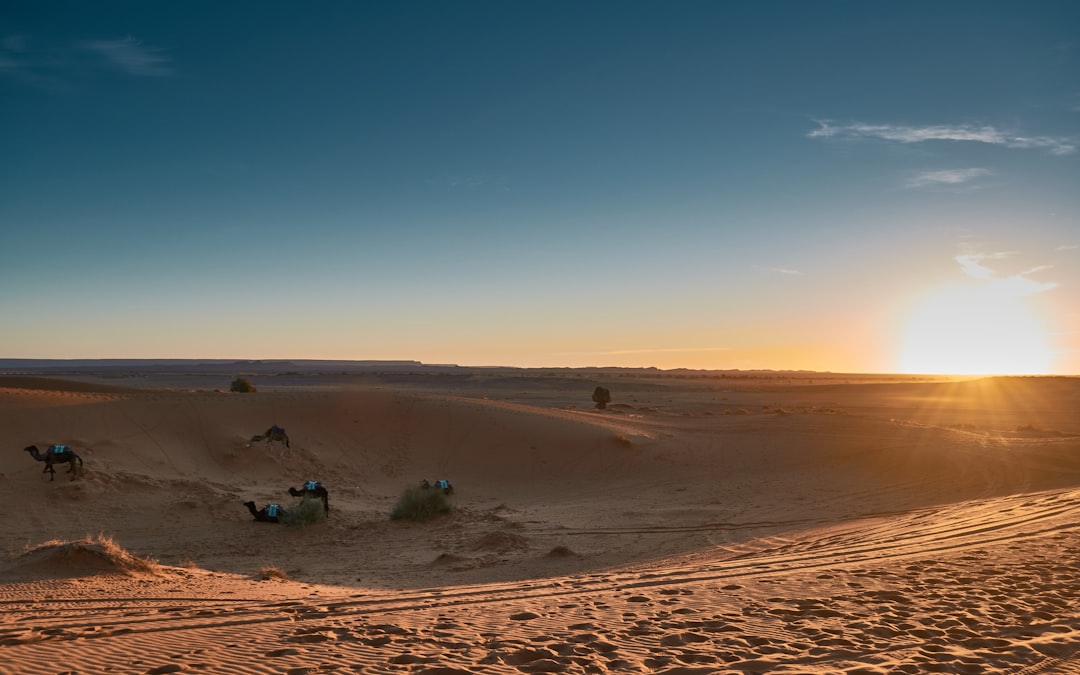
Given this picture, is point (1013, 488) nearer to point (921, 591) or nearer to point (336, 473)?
point (921, 591)

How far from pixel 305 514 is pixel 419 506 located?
293 centimetres

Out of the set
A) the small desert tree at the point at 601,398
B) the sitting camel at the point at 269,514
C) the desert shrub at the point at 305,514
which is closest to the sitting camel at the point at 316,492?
the desert shrub at the point at 305,514

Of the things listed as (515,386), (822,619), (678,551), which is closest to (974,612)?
(822,619)

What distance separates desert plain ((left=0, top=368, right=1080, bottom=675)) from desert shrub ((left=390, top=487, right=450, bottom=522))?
39 cm

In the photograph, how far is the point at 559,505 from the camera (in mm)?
22344

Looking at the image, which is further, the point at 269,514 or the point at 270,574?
the point at 269,514

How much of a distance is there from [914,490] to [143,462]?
75.3ft

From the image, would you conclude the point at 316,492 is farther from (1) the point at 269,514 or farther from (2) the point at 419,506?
(2) the point at 419,506

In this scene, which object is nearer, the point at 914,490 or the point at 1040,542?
the point at 1040,542

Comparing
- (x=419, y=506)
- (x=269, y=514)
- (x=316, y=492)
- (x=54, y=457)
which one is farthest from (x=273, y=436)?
(x=419, y=506)

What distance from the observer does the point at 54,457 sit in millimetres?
19828

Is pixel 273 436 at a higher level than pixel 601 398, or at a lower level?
lower

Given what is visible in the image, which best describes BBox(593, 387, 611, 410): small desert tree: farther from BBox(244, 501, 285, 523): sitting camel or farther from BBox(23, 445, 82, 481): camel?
BBox(23, 445, 82, 481): camel

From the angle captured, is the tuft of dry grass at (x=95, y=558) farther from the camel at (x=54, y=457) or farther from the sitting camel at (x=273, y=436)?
the sitting camel at (x=273, y=436)
